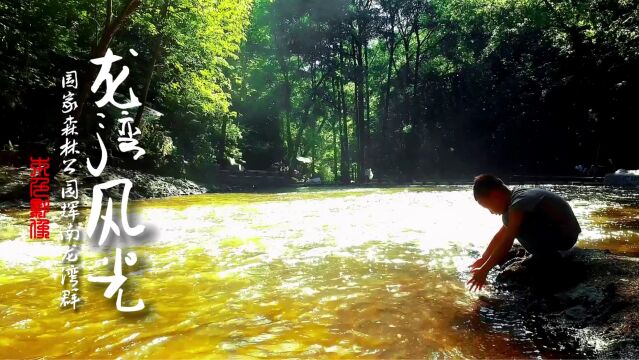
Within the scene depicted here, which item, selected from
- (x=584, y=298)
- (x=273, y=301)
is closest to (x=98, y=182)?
(x=273, y=301)

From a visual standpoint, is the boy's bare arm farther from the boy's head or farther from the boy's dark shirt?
the boy's head

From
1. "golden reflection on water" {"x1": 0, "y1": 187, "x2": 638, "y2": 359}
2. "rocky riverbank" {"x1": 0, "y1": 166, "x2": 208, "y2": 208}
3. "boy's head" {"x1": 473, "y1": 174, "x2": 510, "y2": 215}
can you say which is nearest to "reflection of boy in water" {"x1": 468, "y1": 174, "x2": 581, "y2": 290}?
"boy's head" {"x1": 473, "y1": 174, "x2": 510, "y2": 215}

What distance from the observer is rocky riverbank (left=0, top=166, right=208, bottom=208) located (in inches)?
491

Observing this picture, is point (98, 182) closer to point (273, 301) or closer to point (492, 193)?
point (273, 301)

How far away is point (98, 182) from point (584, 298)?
16048 millimetres

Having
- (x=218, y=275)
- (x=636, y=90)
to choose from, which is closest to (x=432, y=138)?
(x=636, y=90)

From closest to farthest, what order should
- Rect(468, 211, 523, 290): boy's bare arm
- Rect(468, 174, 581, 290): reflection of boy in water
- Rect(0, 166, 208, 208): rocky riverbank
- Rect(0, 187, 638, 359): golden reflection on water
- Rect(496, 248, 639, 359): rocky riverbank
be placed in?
Rect(496, 248, 639, 359): rocky riverbank, Rect(0, 187, 638, 359): golden reflection on water, Rect(468, 211, 523, 290): boy's bare arm, Rect(468, 174, 581, 290): reflection of boy in water, Rect(0, 166, 208, 208): rocky riverbank

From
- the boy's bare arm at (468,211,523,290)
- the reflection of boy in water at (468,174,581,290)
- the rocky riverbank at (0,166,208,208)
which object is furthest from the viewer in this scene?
the rocky riverbank at (0,166,208,208)

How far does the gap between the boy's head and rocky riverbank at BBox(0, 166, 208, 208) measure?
12.8 metres

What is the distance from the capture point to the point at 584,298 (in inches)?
137

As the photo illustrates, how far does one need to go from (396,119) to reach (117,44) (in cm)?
3268

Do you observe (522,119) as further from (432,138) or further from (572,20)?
(572,20)

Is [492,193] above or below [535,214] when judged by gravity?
above

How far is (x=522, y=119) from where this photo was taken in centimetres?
3606
